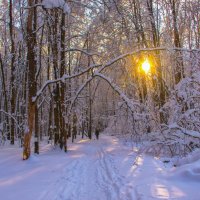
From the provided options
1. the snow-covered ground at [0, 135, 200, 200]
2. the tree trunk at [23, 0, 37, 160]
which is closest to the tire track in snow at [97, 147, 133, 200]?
the snow-covered ground at [0, 135, 200, 200]

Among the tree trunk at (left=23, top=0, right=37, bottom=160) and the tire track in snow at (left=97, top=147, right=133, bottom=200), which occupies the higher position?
the tree trunk at (left=23, top=0, right=37, bottom=160)

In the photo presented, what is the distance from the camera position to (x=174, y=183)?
7992mm

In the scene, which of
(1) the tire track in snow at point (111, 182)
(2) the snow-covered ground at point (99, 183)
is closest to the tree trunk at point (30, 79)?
(2) the snow-covered ground at point (99, 183)

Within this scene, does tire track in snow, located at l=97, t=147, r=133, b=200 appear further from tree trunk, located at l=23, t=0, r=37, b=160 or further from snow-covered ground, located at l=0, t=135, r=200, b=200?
tree trunk, located at l=23, t=0, r=37, b=160

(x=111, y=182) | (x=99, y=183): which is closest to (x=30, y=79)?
(x=99, y=183)

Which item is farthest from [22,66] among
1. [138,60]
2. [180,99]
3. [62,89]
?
[180,99]

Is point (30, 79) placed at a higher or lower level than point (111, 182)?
higher

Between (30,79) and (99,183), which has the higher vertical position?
(30,79)

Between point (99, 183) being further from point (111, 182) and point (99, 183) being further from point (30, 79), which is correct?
point (30, 79)

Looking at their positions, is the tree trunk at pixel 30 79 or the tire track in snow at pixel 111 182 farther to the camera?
the tree trunk at pixel 30 79

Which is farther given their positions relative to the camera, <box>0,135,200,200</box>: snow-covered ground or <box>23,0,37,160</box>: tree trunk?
<box>23,0,37,160</box>: tree trunk

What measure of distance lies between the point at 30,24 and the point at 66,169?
621 cm

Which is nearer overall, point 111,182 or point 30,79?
point 111,182

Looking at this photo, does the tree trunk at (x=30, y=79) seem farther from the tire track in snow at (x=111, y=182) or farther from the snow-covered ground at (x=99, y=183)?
the tire track in snow at (x=111, y=182)
